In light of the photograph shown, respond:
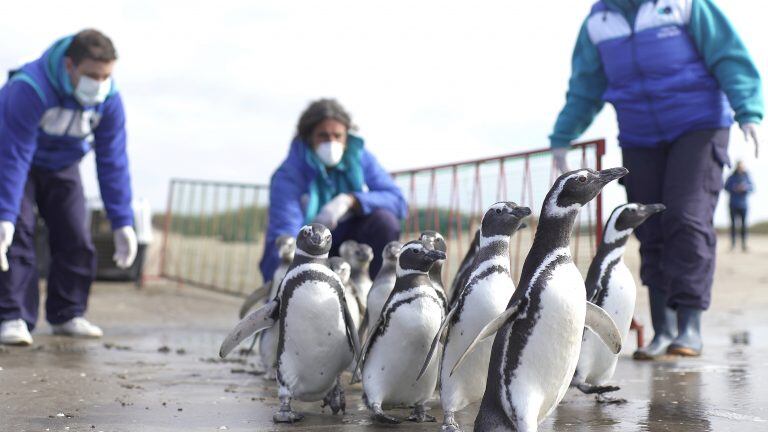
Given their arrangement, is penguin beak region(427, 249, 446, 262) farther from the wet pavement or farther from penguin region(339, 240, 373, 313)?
penguin region(339, 240, 373, 313)

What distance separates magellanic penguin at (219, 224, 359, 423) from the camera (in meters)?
2.90

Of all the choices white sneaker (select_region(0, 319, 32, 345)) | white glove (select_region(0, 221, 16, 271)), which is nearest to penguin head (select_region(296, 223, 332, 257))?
white glove (select_region(0, 221, 16, 271))

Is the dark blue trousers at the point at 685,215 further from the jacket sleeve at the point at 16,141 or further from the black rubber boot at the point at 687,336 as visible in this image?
the jacket sleeve at the point at 16,141

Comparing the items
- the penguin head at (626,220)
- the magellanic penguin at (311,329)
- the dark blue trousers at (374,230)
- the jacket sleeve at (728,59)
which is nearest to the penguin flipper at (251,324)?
the magellanic penguin at (311,329)

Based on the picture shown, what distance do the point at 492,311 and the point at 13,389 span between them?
192 cm

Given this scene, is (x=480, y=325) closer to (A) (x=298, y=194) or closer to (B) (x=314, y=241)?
(B) (x=314, y=241)

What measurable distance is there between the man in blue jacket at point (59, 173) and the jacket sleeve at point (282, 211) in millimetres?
1106

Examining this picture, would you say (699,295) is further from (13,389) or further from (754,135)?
(13,389)

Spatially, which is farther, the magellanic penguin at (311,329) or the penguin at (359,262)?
the penguin at (359,262)

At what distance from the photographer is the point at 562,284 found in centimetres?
234

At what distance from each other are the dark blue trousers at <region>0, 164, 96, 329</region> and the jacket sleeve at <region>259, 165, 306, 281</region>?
4.28 feet

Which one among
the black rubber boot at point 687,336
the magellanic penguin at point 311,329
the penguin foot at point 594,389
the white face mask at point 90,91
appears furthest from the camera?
the white face mask at point 90,91

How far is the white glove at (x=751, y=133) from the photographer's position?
4.05 metres

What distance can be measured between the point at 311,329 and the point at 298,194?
1972mm
